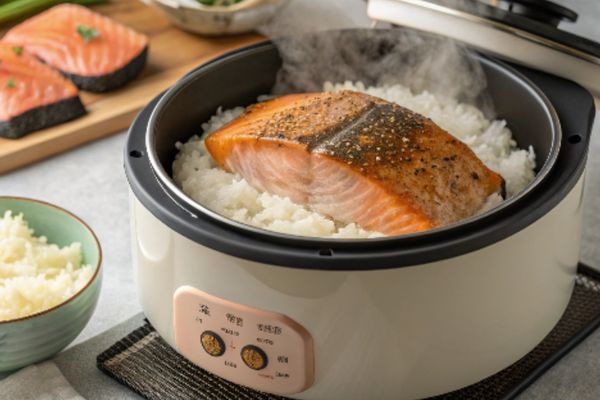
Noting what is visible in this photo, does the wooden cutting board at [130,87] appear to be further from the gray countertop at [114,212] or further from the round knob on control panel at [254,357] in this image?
the round knob on control panel at [254,357]

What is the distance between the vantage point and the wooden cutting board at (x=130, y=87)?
242 centimetres

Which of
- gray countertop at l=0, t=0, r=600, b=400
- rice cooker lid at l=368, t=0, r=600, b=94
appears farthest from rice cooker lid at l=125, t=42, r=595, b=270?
gray countertop at l=0, t=0, r=600, b=400

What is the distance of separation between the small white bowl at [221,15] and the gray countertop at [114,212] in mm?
499

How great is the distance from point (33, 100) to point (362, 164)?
130 centimetres

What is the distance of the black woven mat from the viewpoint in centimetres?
155

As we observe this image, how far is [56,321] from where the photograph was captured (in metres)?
1.60

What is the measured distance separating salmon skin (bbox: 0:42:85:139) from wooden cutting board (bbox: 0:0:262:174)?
3 centimetres

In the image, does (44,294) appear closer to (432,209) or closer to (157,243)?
(157,243)

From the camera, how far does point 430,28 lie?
1811 mm

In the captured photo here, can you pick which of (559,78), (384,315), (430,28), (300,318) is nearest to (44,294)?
(300,318)

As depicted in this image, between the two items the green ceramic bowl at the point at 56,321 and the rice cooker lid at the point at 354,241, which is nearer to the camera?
the rice cooker lid at the point at 354,241

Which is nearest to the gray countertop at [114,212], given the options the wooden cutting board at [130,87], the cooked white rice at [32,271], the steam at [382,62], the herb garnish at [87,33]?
the wooden cutting board at [130,87]

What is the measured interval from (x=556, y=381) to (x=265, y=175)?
631mm

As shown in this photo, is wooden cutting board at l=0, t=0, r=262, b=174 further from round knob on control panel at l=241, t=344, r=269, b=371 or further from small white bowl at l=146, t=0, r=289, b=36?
round knob on control panel at l=241, t=344, r=269, b=371
